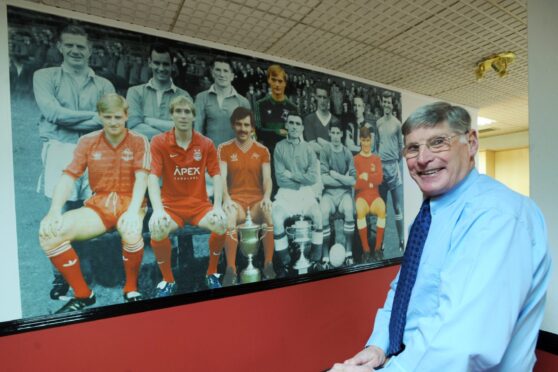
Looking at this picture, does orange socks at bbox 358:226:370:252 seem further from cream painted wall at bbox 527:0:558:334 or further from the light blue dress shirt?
the light blue dress shirt

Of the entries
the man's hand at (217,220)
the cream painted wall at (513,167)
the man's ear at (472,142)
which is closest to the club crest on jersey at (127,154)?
the man's hand at (217,220)

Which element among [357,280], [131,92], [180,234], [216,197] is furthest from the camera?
[357,280]

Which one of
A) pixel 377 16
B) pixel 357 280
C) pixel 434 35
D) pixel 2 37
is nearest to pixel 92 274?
pixel 2 37

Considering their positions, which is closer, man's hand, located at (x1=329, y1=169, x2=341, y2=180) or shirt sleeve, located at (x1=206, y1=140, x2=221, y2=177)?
shirt sleeve, located at (x1=206, y1=140, x2=221, y2=177)

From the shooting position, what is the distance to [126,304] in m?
1.62

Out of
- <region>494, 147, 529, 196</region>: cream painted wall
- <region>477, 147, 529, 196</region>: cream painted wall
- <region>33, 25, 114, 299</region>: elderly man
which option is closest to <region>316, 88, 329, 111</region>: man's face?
<region>33, 25, 114, 299</region>: elderly man

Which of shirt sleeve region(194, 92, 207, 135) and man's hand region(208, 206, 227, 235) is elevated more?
shirt sleeve region(194, 92, 207, 135)

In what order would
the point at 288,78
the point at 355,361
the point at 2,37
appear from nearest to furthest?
the point at 355,361
the point at 2,37
the point at 288,78

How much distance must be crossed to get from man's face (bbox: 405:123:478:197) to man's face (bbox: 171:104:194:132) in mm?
1371

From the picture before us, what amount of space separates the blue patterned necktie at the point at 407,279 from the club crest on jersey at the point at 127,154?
1.60 meters

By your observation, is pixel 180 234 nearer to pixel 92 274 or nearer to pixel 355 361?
pixel 92 274

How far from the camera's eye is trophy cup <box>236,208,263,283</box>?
6.53 feet

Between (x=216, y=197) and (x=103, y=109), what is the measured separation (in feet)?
2.79

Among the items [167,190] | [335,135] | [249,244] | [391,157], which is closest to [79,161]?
[167,190]
